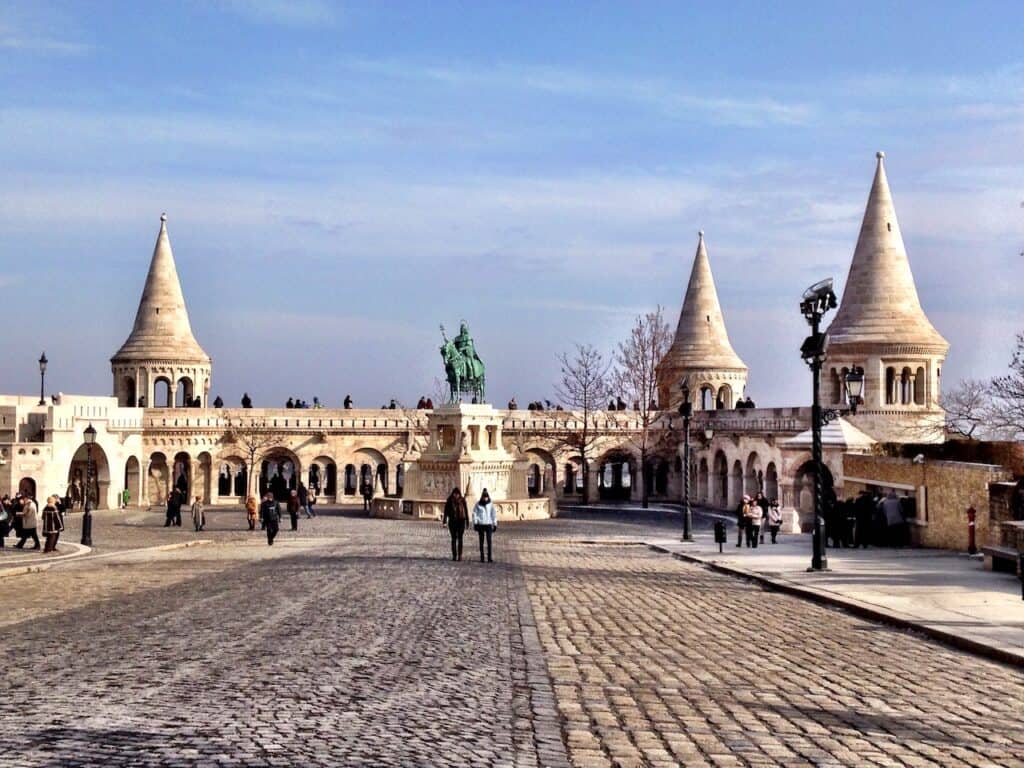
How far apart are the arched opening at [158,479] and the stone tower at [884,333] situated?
25.1 metres

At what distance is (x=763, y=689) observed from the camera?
28.9 ft

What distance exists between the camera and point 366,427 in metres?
56.1

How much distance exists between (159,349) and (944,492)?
39.2m

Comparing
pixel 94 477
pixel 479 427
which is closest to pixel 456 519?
pixel 479 427

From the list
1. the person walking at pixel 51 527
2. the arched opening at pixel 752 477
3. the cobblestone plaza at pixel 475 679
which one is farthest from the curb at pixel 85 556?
the arched opening at pixel 752 477

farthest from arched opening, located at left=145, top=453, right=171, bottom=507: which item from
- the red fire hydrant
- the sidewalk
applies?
the red fire hydrant

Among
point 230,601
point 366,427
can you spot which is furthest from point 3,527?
point 366,427

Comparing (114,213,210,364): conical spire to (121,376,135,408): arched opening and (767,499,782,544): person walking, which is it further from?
(767,499,782,544): person walking

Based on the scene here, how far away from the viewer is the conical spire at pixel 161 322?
55.8 metres

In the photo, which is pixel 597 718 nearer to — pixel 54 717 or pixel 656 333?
pixel 54 717

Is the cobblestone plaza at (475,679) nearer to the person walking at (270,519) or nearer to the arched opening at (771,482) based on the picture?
the person walking at (270,519)

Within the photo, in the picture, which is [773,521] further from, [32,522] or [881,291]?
[881,291]

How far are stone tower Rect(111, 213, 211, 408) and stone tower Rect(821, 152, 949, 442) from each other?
2545 cm

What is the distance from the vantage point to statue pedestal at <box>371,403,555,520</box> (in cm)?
4056
